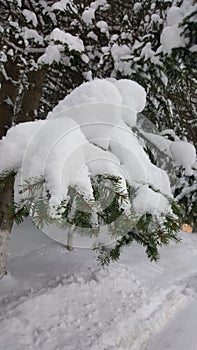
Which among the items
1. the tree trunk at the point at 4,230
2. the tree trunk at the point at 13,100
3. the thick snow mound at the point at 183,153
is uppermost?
the tree trunk at the point at 13,100

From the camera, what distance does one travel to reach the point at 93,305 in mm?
5332

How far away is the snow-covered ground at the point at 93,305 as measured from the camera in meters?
4.45

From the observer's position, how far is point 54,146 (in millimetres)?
1663

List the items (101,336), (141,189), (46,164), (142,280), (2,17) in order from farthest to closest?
(142,280), (2,17), (101,336), (141,189), (46,164)

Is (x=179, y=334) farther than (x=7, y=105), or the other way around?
(x=7, y=105)

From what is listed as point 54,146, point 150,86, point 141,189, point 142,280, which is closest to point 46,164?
point 54,146

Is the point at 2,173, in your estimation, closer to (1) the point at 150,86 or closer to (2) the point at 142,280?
(1) the point at 150,86

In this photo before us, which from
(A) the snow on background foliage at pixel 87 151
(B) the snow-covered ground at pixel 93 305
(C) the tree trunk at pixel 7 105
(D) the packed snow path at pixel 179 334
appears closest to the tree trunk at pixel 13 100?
(C) the tree trunk at pixel 7 105

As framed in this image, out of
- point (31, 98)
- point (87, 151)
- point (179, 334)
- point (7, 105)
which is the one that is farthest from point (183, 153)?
point (7, 105)

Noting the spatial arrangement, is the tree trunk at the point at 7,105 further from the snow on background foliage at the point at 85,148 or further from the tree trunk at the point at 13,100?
the snow on background foliage at the point at 85,148

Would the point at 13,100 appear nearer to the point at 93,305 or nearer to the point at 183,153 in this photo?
the point at 183,153

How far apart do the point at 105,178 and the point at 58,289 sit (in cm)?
442

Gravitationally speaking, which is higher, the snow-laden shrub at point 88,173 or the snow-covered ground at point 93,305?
the snow-laden shrub at point 88,173

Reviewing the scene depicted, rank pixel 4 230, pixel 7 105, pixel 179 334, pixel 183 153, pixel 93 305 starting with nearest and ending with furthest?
pixel 183 153 → pixel 179 334 → pixel 93 305 → pixel 4 230 → pixel 7 105
